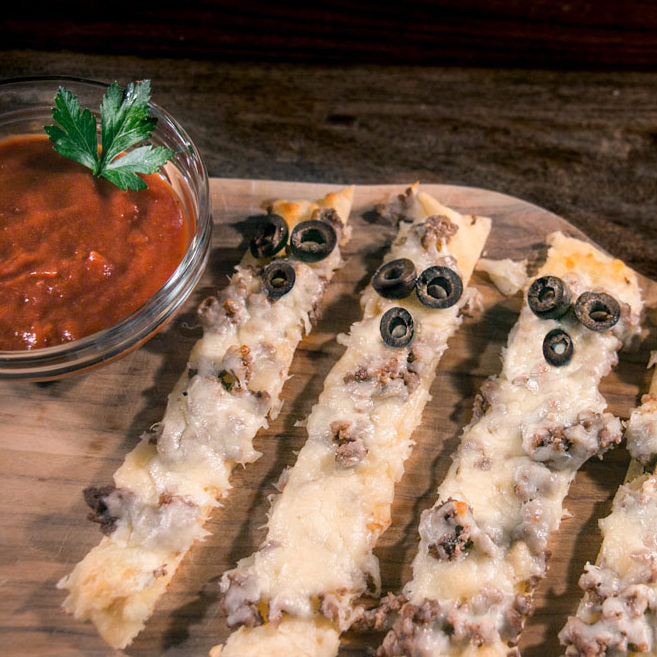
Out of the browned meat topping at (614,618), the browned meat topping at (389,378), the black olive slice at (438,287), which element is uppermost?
the black olive slice at (438,287)

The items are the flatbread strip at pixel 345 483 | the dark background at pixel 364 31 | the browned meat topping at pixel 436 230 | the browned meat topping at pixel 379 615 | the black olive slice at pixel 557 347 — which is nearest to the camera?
the flatbread strip at pixel 345 483

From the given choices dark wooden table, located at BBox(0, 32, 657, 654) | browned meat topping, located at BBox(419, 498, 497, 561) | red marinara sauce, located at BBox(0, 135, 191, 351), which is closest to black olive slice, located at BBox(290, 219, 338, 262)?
red marinara sauce, located at BBox(0, 135, 191, 351)

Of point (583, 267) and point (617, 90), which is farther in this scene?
point (617, 90)

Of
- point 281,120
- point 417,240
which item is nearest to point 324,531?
point 417,240

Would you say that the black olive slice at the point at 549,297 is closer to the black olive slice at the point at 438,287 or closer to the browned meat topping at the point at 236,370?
the black olive slice at the point at 438,287

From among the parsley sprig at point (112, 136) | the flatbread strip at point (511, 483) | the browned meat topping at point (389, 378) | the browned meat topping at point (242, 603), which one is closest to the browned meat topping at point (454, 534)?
the flatbread strip at point (511, 483)

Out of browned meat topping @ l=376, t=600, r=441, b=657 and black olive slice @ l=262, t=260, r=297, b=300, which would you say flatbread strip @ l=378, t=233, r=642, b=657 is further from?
black olive slice @ l=262, t=260, r=297, b=300

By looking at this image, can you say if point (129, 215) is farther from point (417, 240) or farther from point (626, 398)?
point (626, 398)
